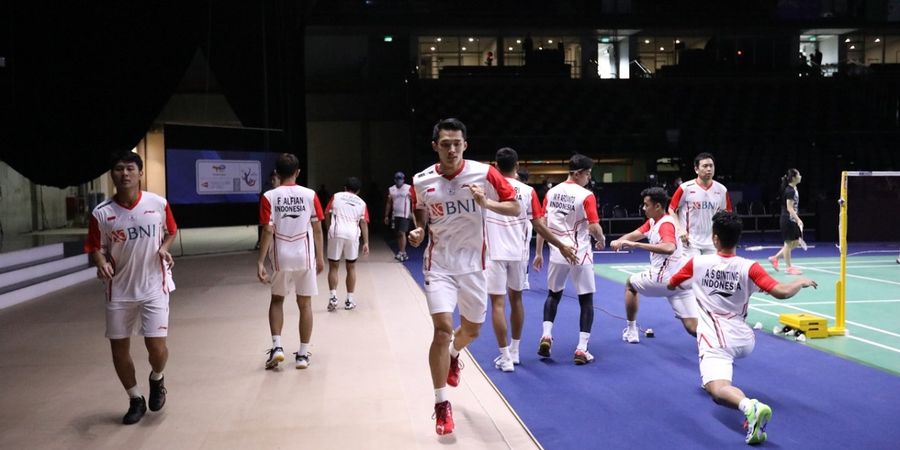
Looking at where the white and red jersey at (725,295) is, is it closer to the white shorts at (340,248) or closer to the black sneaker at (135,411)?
the black sneaker at (135,411)

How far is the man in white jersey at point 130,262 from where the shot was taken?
5043 millimetres

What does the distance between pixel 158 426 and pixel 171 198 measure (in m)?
10.6

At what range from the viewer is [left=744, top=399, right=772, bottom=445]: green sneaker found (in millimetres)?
4316

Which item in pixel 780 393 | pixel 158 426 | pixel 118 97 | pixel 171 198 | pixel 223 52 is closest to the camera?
pixel 158 426

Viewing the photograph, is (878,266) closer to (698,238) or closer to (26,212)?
(698,238)

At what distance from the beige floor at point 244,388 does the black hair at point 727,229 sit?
1.95 m

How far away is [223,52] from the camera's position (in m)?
16.1

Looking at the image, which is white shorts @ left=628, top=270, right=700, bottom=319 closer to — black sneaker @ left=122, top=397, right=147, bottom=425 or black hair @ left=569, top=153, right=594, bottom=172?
black hair @ left=569, top=153, right=594, bottom=172

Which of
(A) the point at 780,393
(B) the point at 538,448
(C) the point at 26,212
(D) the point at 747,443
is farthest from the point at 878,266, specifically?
(C) the point at 26,212

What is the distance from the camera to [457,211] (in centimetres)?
482

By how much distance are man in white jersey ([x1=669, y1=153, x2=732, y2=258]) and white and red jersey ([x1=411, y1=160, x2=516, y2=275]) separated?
153 inches

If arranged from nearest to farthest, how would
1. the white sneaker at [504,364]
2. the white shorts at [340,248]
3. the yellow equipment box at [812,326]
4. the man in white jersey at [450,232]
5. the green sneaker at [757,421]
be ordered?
the green sneaker at [757,421] → the man in white jersey at [450,232] → the white sneaker at [504,364] → the yellow equipment box at [812,326] → the white shorts at [340,248]

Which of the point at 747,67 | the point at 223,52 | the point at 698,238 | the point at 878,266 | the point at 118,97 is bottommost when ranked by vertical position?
the point at 878,266

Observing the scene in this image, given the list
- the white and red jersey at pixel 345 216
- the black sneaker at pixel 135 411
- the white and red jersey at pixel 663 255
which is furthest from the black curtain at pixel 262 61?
the white and red jersey at pixel 663 255
